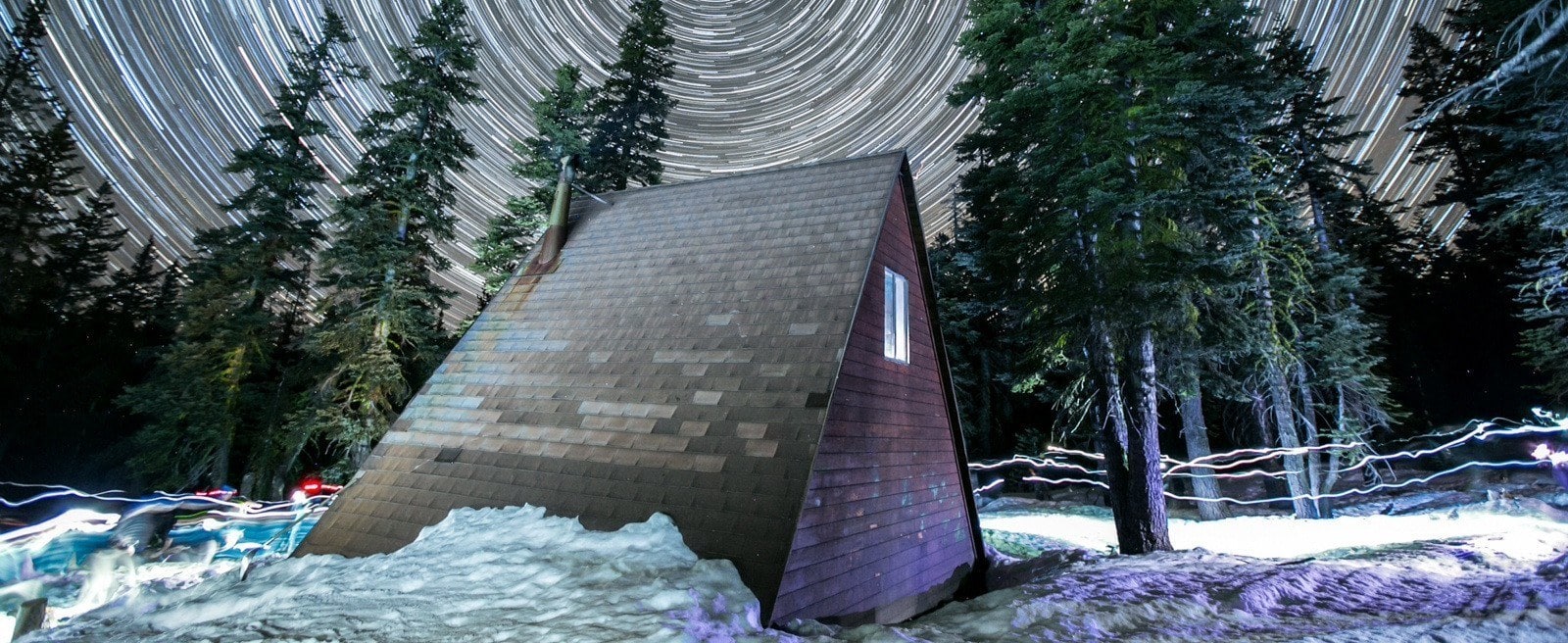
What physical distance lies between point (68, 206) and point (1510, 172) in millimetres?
50429

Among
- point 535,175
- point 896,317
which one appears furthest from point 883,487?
point 535,175

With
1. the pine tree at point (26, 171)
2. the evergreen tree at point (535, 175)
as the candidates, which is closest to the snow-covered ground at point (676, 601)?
the evergreen tree at point (535, 175)

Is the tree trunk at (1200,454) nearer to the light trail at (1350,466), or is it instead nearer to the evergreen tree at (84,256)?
the light trail at (1350,466)

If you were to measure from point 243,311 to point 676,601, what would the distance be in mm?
22711

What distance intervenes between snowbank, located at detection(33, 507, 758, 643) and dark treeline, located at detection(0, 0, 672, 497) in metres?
13.1

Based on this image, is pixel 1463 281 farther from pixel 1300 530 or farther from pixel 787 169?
pixel 787 169

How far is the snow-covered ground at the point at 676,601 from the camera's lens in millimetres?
4062

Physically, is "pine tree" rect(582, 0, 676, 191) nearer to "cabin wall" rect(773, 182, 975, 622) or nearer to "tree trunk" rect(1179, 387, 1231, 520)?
"cabin wall" rect(773, 182, 975, 622)

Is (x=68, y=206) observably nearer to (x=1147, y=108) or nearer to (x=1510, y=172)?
(x=1147, y=108)

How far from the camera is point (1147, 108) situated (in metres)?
10.0

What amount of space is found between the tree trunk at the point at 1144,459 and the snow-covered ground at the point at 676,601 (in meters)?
2.25

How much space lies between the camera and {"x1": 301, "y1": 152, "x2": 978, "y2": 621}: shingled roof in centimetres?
571

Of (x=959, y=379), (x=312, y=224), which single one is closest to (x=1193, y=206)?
(x=959, y=379)

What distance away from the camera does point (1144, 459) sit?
10.2 meters
